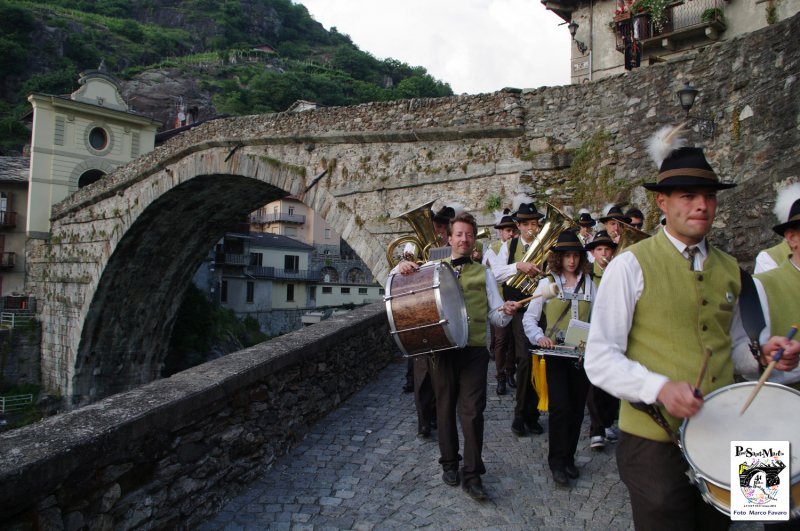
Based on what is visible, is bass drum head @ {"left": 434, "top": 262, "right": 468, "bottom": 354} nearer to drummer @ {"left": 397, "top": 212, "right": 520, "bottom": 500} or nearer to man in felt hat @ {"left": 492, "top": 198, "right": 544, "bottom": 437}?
drummer @ {"left": 397, "top": 212, "right": 520, "bottom": 500}

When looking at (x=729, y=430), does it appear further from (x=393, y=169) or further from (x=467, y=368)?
(x=393, y=169)

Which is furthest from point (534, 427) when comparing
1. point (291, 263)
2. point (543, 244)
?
point (291, 263)

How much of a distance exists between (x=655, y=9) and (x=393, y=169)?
22.9ft

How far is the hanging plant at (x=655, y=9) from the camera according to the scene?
12.0 meters

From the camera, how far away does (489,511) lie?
342 cm

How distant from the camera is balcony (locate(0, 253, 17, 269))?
74.3 feet

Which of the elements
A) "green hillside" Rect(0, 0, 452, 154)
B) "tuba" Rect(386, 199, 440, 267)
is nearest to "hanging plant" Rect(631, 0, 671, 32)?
"tuba" Rect(386, 199, 440, 267)

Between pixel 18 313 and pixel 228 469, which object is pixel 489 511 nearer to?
pixel 228 469

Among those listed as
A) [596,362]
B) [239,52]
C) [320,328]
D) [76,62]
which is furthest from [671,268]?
[239,52]

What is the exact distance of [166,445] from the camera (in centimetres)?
323

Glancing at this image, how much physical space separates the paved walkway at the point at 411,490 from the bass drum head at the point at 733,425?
5.56ft

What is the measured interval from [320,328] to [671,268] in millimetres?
4605

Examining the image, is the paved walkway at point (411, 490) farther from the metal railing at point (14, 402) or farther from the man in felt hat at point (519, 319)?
the metal railing at point (14, 402)

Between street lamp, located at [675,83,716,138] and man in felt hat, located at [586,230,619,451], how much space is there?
8.78ft
